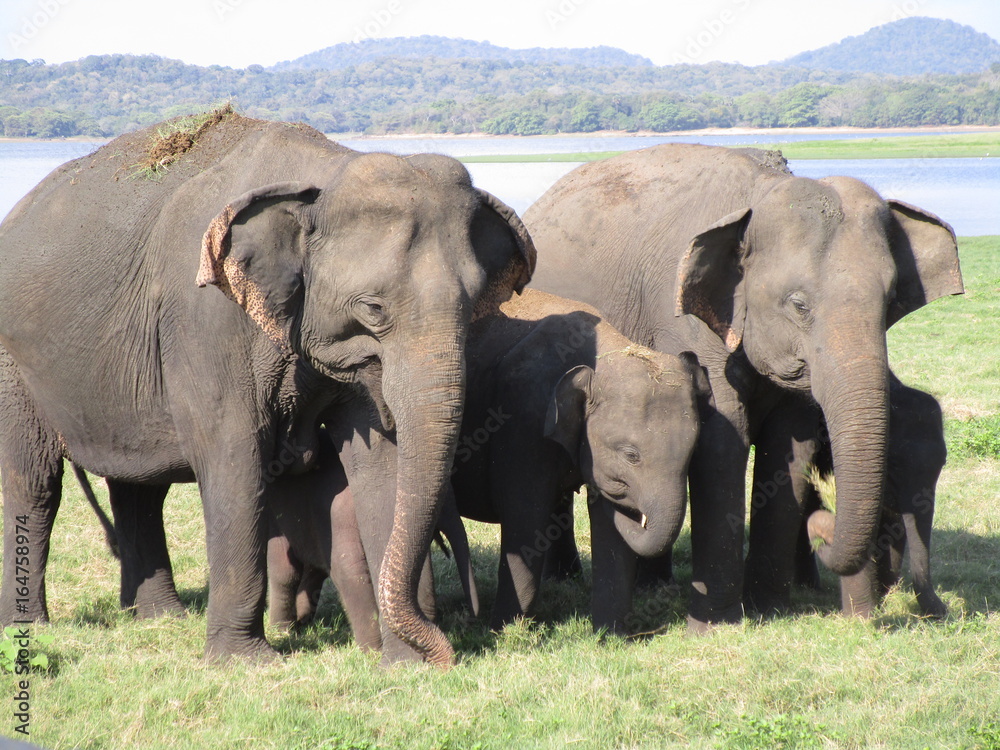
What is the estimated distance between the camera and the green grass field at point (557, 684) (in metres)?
4.59

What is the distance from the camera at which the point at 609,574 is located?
588 cm

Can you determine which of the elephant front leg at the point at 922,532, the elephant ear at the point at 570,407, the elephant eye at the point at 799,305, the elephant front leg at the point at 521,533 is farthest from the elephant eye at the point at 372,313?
the elephant front leg at the point at 922,532

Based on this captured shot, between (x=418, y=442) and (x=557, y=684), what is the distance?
1.35 meters

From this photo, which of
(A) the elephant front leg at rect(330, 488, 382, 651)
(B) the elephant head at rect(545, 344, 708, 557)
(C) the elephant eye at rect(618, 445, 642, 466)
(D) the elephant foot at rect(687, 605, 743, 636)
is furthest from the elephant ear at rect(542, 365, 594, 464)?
(D) the elephant foot at rect(687, 605, 743, 636)

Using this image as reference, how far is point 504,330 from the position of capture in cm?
654

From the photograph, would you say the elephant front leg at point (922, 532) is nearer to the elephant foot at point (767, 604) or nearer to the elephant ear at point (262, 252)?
the elephant foot at point (767, 604)

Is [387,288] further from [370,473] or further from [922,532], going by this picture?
[922,532]

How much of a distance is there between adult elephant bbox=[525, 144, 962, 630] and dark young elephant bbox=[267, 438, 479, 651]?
1.36m

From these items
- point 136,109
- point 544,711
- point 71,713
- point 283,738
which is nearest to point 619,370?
point 544,711

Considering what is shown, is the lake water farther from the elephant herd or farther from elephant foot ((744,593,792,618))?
elephant foot ((744,593,792,618))

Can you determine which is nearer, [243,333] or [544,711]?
[544,711]

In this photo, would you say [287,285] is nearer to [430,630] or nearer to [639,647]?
[430,630]

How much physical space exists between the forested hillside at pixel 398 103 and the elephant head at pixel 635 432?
49.5 m

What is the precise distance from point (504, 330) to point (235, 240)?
2133 millimetres
